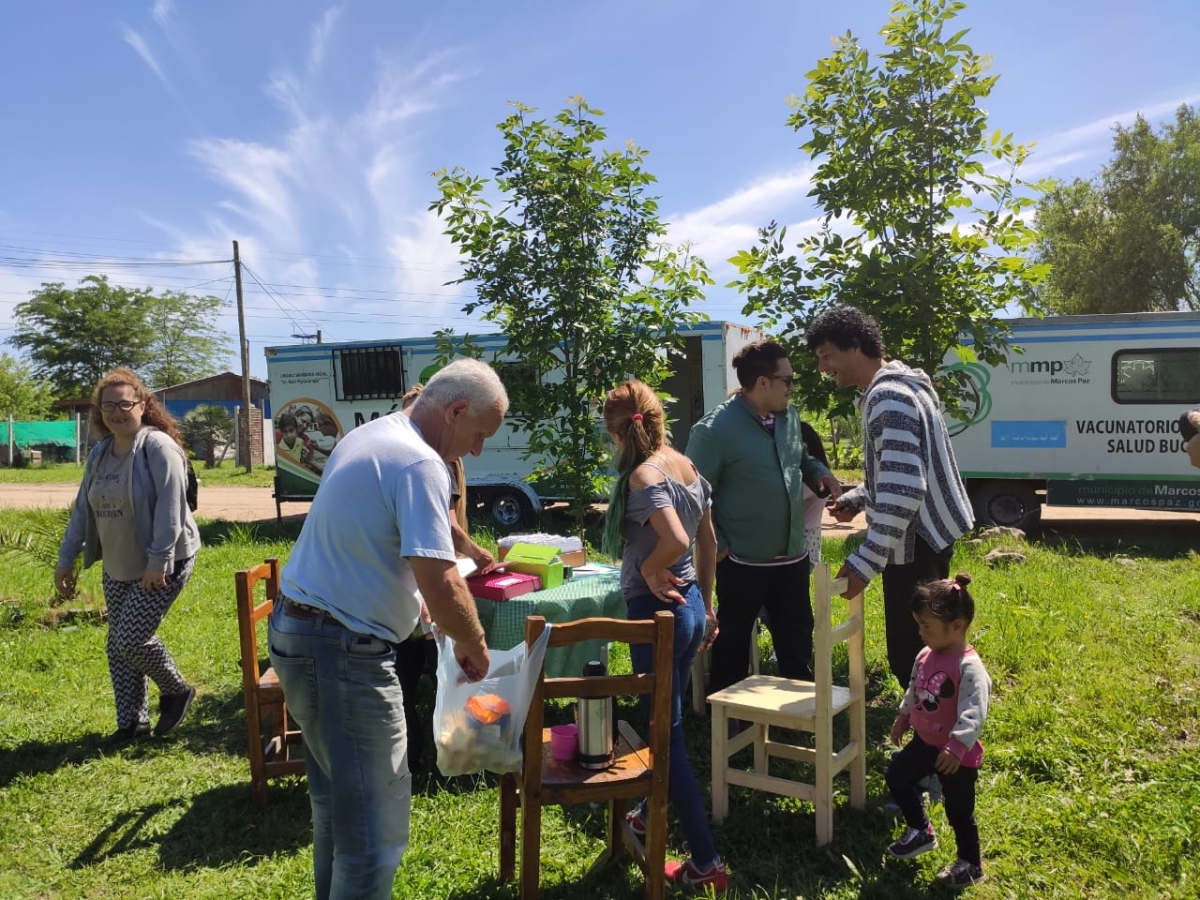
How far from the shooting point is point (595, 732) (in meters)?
2.56

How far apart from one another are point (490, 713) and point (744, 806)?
1533 mm

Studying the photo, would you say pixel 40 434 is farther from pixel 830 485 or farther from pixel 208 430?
pixel 830 485

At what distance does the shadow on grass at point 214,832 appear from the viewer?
3.12 m

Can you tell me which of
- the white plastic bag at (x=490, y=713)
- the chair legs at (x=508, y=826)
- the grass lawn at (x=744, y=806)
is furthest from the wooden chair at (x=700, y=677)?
Result: the white plastic bag at (x=490, y=713)

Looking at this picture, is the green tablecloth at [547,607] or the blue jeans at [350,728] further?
the green tablecloth at [547,607]

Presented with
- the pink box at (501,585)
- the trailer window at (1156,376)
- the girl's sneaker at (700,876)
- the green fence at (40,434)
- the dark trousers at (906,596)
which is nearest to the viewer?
the girl's sneaker at (700,876)

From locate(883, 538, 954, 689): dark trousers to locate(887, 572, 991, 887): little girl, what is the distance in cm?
27

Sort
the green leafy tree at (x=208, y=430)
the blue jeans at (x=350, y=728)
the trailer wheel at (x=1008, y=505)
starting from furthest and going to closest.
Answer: the green leafy tree at (x=208, y=430) → the trailer wheel at (x=1008, y=505) → the blue jeans at (x=350, y=728)

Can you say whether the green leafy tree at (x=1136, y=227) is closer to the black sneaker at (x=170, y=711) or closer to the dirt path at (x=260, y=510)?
the dirt path at (x=260, y=510)

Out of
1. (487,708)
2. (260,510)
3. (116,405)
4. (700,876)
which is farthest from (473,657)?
(260,510)

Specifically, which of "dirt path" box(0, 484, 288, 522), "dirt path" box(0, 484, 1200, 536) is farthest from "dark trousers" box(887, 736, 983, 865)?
"dirt path" box(0, 484, 288, 522)

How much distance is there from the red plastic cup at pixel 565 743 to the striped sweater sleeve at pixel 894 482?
3.77 ft

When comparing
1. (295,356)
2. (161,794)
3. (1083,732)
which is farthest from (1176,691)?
(295,356)

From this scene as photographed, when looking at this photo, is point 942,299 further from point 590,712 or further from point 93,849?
point 93,849
